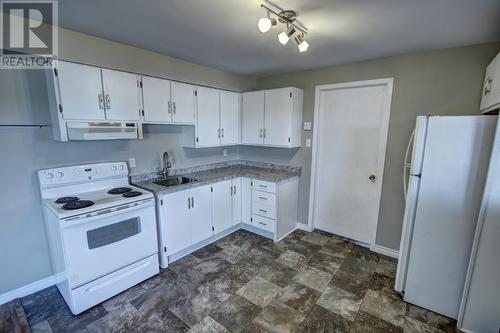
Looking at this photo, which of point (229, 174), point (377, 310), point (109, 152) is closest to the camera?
point (377, 310)

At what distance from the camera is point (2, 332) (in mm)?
1805

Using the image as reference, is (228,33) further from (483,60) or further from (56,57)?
(483,60)

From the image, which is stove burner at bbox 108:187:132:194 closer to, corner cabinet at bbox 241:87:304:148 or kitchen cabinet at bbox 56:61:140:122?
kitchen cabinet at bbox 56:61:140:122

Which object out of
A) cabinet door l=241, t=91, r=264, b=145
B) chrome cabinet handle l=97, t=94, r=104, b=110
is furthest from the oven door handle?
cabinet door l=241, t=91, r=264, b=145

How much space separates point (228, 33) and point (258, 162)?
2318 millimetres

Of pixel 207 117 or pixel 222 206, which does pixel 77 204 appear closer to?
pixel 222 206

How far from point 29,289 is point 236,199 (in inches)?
94.9

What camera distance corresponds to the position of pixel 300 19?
5.98 ft

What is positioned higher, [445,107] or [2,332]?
[445,107]

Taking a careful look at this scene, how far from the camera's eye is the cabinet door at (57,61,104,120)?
2.02m

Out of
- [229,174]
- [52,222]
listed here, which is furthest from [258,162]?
Result: [52,222]

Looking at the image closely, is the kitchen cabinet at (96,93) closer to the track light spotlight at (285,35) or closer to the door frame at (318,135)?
the track light spotlight at (285,35)

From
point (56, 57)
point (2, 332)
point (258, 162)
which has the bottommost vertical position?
point (2, 332)

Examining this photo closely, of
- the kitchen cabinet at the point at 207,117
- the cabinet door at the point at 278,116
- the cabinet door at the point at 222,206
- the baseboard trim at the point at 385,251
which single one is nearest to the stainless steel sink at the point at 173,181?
the cabinet door at the point at 222,206
